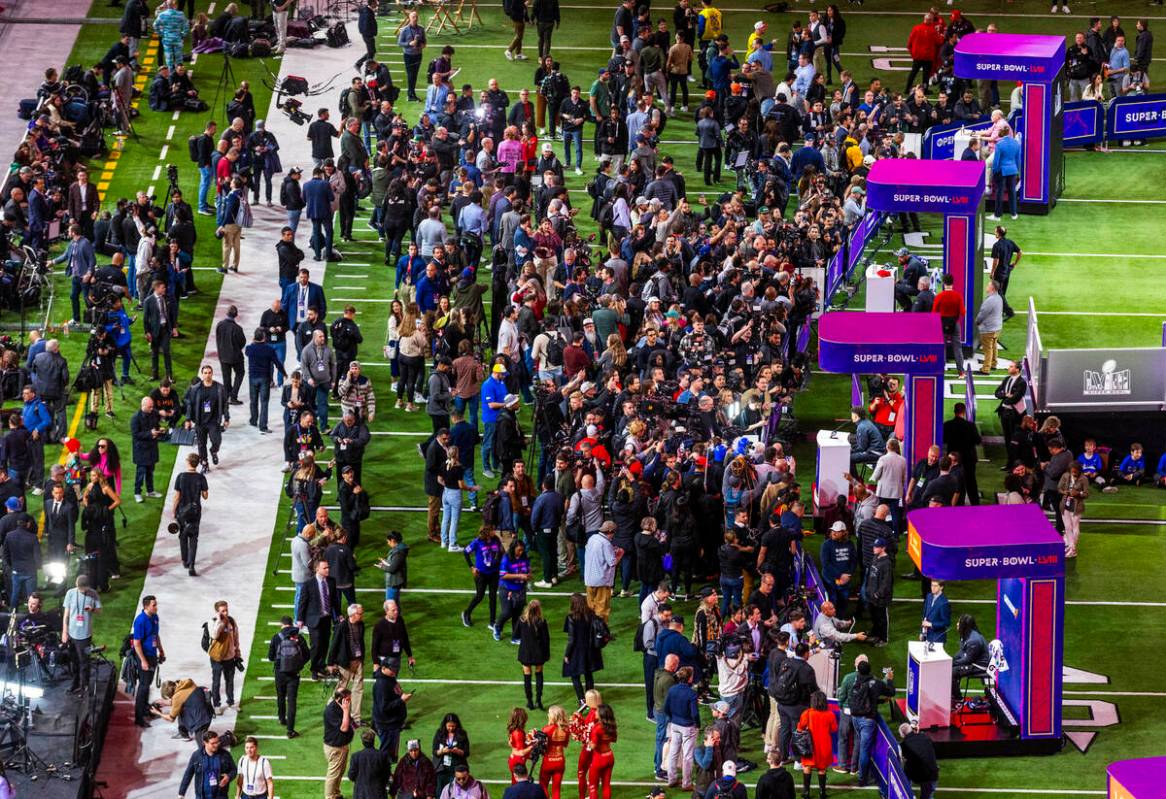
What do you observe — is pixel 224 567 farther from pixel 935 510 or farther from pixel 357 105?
pixel 357 105

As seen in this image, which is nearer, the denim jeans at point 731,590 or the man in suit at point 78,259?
the denim jeans at point 731,590

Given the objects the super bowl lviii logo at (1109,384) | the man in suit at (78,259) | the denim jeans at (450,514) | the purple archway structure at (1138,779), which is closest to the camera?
the purple archway structure at (1138,779)

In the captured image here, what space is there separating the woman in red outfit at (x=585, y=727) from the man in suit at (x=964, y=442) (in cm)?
814

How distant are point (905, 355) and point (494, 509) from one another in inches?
233

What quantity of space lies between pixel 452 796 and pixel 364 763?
997 millimetres

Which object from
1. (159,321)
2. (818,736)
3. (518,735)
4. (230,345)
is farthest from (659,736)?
(159,321)

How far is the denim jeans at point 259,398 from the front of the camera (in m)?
34.8

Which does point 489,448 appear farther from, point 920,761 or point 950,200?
point 920,761

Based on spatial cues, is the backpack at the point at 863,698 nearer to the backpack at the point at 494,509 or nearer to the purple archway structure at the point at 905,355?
the backpack at the point at 494,509

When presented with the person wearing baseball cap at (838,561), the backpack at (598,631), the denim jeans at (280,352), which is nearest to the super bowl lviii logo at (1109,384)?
the person wearing baseball cap at (838,561)

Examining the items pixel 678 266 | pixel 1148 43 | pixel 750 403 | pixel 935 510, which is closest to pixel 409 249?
pixel 678 266

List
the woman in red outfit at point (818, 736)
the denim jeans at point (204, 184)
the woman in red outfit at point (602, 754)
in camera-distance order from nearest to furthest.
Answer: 1. the woman in red outfit at point (602, 754)
2. the woman in red outfit at point (818, 736)
3. the denim jeans at point (204, 184)

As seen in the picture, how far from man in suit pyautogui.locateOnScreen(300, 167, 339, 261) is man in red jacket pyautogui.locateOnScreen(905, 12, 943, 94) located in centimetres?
1304

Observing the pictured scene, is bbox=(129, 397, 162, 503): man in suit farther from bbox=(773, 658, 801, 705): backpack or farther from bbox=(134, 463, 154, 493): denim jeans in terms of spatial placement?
bbox=(773, 658, 801, 705): backpack
